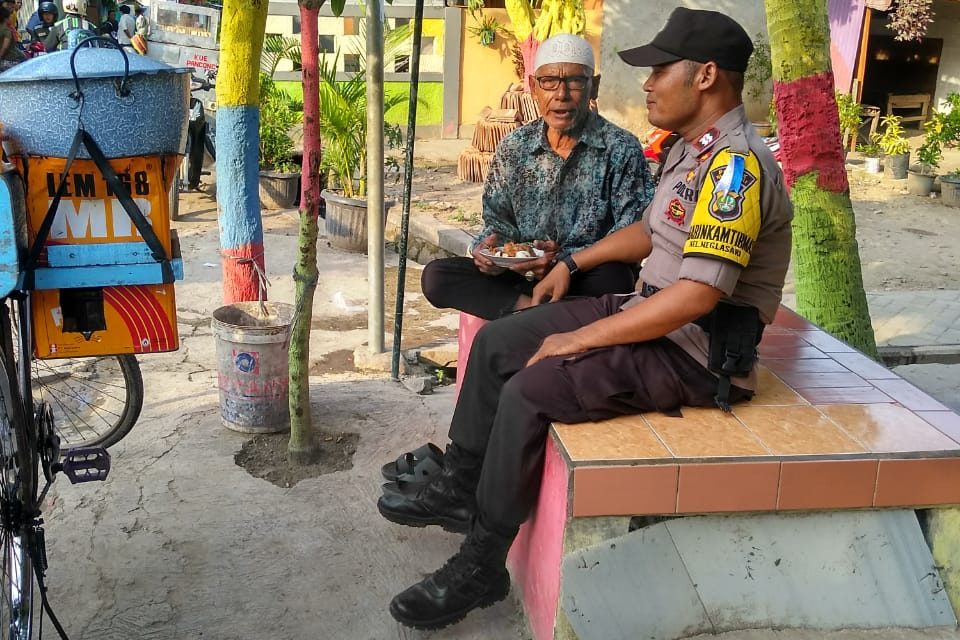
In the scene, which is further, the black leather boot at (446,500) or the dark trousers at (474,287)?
the dark trousers at (474,287)

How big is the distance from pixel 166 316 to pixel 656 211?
4.69 feet

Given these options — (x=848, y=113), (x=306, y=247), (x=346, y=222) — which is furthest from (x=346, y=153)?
(x=848, y=113)

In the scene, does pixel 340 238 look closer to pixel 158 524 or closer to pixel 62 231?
pixel 158 524

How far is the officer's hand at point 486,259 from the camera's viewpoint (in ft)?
10.3

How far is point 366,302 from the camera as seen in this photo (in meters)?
6.54

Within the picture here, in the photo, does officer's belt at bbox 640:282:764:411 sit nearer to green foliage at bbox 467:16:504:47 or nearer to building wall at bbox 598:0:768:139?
building wall at bbox 598:0:768:139

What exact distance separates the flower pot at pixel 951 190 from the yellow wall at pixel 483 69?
5.29 metres

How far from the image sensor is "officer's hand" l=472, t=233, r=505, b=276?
315 centimetres

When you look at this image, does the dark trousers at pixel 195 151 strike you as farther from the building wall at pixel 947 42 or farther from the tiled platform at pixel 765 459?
the building wall at pixel 947 42

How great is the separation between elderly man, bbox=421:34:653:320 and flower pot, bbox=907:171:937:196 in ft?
28.6

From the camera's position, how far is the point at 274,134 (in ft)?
30.3

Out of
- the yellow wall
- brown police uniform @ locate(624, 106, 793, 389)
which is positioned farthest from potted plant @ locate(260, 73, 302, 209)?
brown police uniform @ locate(624, 106, 793, 389)

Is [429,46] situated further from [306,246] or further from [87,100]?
[87,100]

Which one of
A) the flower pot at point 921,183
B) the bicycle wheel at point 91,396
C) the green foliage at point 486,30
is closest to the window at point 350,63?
the green foliage at point 486,30
